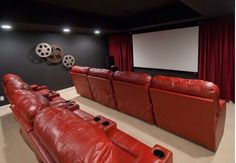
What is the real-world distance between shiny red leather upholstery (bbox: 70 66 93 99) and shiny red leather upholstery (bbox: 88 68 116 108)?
20cm

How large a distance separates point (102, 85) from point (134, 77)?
1.02 meters

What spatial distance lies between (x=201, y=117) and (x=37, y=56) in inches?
187

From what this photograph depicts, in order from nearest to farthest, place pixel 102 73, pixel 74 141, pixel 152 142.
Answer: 1. pixel 74 141
2. pixel 152 142
3. pixel 102 73

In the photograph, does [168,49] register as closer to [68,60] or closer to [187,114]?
[187,114]

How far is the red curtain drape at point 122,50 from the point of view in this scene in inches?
232

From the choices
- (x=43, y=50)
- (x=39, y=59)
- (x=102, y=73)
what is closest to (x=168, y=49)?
(x=102, y=73)

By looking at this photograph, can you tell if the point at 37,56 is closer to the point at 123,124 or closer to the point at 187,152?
the point at 123,124

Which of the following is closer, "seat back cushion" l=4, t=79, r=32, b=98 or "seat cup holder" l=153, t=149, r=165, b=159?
"seat cup holder" l=153, t=149, r=165, b=159

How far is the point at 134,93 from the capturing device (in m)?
2.69

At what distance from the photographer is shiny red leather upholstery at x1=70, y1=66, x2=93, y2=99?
3.83m

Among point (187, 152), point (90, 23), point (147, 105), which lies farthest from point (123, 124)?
point (90, 23)

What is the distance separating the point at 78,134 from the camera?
728mm

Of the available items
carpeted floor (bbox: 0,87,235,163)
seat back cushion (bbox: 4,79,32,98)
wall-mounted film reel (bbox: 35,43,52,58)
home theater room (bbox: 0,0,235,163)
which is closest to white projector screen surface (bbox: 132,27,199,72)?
home theater room (bbox: 0,0,235,163)

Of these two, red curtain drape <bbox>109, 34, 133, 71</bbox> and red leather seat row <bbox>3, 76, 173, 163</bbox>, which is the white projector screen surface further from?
red leather seat row <bbox>3, 76, 173, 163</bbox>
